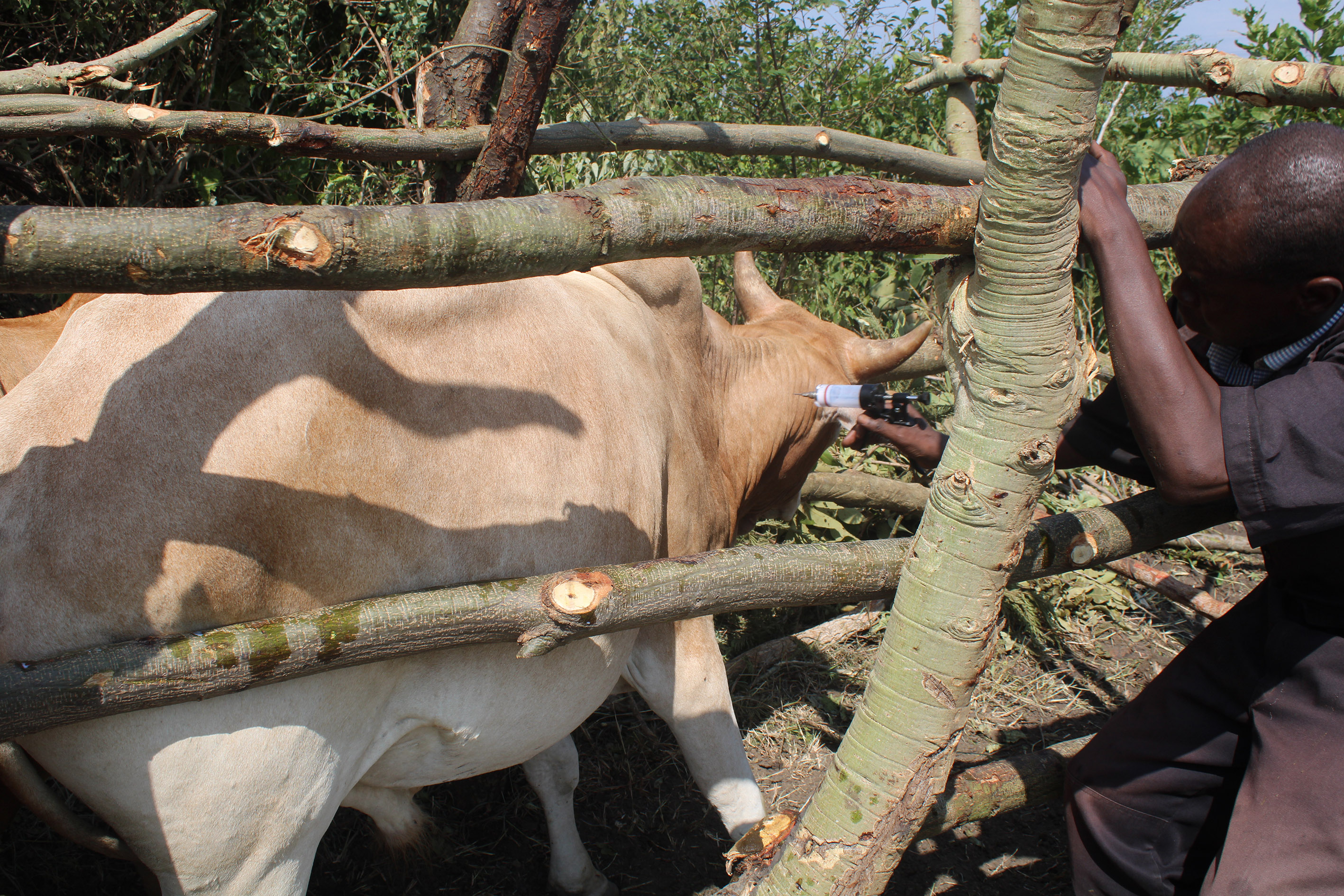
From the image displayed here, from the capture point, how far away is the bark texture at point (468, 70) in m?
3.55

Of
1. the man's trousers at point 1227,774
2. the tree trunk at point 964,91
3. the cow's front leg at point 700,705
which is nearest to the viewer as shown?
the man's trousers at point 1227,774

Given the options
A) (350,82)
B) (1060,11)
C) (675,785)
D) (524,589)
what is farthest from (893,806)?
(350,82)

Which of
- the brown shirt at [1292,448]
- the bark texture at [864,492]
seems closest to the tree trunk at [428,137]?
the bark texture at [864,492]

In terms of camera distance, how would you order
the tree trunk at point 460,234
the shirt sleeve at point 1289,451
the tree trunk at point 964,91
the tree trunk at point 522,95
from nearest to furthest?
the tree trunk at point 460,234 < the shirt sleeve at point 1289,451 < the tree trunk at point 522,95 < the tree trunk at point 964,91

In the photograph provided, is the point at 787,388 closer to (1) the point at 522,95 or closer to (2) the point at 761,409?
(2) the point at 761,409

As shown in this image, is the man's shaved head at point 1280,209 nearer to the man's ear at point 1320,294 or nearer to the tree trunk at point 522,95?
the man's ear at point 1320,294

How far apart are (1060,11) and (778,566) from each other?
3.81ft

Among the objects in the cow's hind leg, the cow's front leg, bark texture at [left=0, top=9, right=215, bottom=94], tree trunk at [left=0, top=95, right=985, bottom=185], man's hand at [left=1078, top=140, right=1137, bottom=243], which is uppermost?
man's hand at [left=1078, top=140, right=1137, bottom=243]

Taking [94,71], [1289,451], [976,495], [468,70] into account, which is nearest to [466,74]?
[468,70]

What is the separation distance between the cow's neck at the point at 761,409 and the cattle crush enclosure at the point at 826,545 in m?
1.23

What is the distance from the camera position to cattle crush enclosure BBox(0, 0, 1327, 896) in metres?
1.21

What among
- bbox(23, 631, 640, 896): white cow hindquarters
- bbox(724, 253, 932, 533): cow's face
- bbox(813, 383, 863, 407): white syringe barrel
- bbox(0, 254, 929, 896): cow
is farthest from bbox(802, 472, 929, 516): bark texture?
bbox(23, 631, 640, 896): white cow hindquarters

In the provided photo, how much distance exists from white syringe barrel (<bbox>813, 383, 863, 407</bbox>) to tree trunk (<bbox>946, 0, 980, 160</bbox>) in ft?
5.22

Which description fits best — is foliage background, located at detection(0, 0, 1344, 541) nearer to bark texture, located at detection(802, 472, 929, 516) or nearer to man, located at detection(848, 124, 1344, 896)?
bark texture, located at detection(802, 472, 929, 516)
